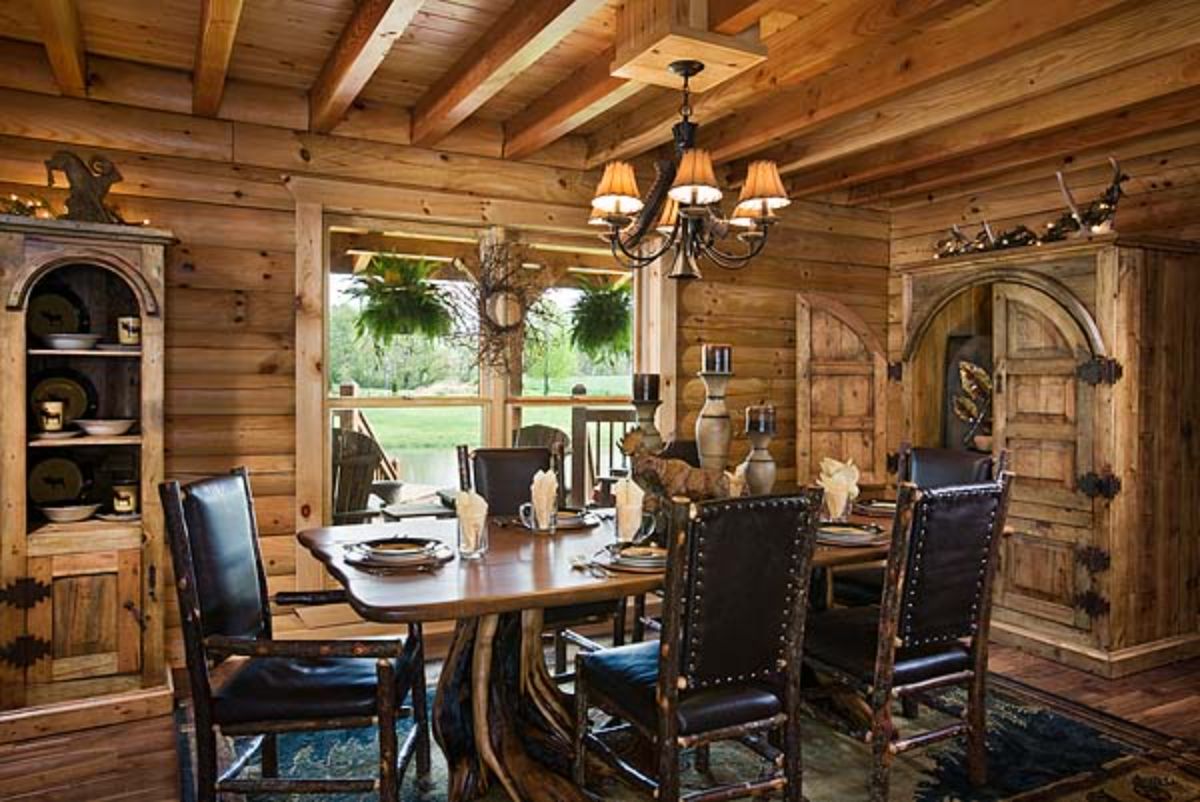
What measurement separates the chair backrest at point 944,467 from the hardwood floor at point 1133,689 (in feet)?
3.42

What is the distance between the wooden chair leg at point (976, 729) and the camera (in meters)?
2.66

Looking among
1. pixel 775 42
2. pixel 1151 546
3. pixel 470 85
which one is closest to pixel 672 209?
pixel 775 42

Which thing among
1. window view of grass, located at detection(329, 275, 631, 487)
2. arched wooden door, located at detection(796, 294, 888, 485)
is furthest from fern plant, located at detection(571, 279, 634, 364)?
arched wooden door, located at detection(796, 294, 888, 485)

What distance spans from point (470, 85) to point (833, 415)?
291 centimetres

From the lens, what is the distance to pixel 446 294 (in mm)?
4281

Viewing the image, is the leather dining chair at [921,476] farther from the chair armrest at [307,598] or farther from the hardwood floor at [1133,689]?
the chair armrest at [307,598]

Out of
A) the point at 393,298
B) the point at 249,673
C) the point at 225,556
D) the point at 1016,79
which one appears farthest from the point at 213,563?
the point at 1016,79

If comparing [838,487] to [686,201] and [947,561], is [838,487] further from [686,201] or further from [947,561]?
[686,201]

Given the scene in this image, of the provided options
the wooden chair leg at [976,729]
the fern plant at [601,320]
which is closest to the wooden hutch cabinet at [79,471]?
the fern plant at [601,320]

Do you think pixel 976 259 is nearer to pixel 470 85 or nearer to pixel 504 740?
pixel 470 85

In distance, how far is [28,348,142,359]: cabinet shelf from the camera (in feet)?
10.4

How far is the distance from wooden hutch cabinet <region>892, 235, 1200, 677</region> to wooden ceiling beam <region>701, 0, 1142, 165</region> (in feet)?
3.01

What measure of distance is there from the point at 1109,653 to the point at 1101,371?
1270mm

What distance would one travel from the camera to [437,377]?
169 inches
